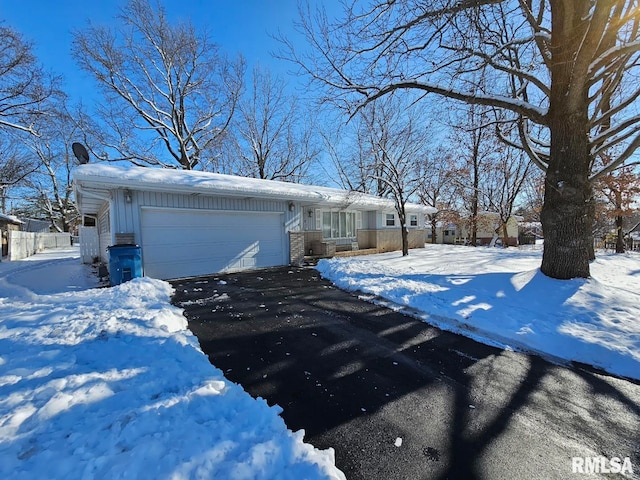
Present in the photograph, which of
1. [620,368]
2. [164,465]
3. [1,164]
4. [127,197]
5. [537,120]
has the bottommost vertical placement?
[620,368]

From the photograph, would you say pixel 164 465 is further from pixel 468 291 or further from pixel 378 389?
pixel 468 291

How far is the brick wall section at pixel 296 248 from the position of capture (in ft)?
37.1

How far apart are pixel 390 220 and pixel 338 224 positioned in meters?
4.07

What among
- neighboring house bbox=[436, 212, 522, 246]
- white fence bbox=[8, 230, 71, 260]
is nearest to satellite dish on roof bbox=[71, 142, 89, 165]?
white fence bbox=[8, 230, 71, 260]

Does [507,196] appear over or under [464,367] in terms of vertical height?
over

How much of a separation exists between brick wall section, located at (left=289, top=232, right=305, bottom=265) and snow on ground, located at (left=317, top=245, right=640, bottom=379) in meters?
4.15

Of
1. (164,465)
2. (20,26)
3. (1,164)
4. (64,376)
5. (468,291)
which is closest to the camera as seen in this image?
(164,465)

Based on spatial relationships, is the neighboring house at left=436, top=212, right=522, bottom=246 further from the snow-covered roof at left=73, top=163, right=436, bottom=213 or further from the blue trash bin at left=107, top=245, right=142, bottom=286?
the blue trash bin at left=107, top=245, right=142, bottom=286

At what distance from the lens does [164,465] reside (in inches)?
64.0

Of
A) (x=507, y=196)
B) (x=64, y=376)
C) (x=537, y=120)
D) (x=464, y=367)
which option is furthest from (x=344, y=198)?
(x=507, y=196)

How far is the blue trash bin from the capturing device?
7.15 metres

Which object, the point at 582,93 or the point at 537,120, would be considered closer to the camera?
the point at 582,93

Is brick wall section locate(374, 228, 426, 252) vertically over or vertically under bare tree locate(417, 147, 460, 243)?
under

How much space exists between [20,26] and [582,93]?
18.6 metres
